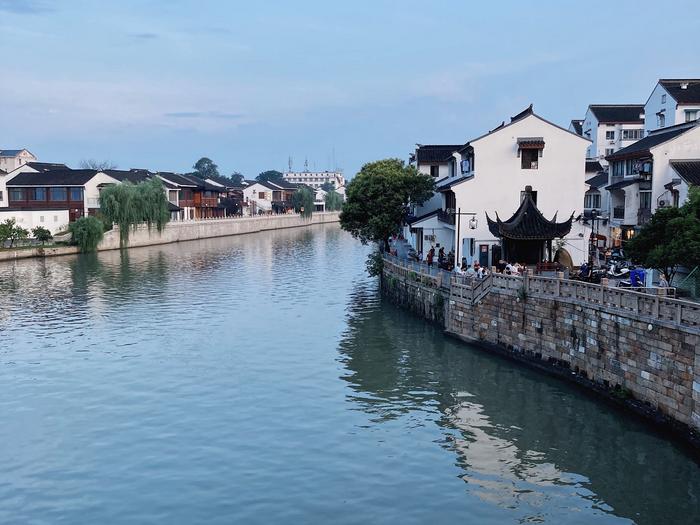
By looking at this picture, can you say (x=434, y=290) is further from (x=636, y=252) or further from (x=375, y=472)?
(x=375, y=472)

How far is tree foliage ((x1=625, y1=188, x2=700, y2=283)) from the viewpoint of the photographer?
30.5 meters

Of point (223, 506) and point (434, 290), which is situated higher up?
point (434, 290)

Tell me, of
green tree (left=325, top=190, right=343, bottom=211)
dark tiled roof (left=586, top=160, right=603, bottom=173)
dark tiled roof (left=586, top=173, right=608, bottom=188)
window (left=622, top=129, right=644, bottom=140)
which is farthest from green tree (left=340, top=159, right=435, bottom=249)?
green tree (left=325, top=190, right=343, bottom=211)

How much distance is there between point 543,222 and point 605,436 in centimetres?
1963

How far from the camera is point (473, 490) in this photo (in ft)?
68.6

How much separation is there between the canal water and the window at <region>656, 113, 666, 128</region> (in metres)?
40.6

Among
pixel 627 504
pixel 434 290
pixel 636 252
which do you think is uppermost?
pixel 636 252

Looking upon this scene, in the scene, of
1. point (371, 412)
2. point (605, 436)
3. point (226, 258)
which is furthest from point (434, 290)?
point (226, 258)

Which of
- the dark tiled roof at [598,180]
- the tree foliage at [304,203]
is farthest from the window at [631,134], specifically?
the tree foliage at [304,203]

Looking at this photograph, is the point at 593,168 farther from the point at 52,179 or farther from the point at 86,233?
the point at 52,179

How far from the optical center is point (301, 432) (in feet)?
82.6

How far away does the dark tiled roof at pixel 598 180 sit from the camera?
6679 cm

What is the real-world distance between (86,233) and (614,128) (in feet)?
226

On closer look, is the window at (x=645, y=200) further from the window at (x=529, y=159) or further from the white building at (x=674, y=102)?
the white building at (x=674, y=102)
